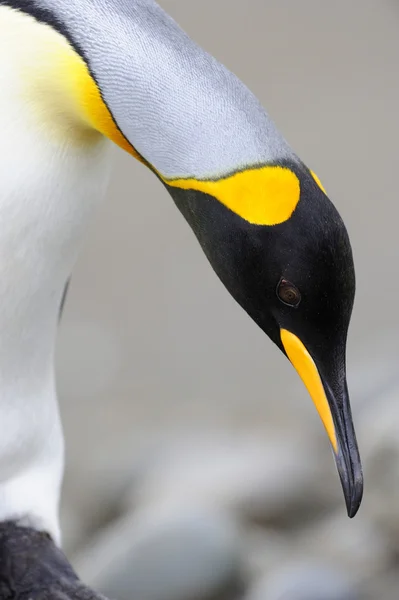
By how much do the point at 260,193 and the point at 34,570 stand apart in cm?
63

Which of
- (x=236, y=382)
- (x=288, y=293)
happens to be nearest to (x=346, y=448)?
(x=288, y=293)

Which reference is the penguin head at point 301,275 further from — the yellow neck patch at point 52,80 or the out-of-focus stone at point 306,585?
the out-of-focus stone at point 306,585

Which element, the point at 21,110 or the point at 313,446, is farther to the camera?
the point at 313,446

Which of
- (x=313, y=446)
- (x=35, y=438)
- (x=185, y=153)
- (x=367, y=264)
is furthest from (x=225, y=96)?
(x=367, y=264)

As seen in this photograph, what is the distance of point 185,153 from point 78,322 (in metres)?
1.34

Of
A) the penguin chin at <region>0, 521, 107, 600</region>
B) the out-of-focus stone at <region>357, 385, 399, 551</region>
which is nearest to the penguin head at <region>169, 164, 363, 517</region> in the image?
the penguin chin at <region>0, 521, 107, 600</region>

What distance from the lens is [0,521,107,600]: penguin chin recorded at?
117cm

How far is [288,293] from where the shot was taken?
82 cm

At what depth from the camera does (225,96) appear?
2.65ft

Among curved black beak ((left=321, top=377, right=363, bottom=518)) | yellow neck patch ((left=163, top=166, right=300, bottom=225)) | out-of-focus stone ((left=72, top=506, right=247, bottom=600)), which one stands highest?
yellow neck patch ((left=163, top=166, right=300, bottom=225))

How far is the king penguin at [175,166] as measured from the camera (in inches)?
31.3

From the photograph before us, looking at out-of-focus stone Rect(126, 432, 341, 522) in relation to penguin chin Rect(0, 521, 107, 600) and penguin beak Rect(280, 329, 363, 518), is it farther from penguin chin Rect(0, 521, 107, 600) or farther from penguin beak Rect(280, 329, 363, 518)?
penguin beak Rect(280, 329, 363, 518)

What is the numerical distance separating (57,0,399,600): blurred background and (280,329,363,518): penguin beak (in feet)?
2.20

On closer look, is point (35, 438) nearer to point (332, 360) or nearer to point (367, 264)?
point (332, 360)
